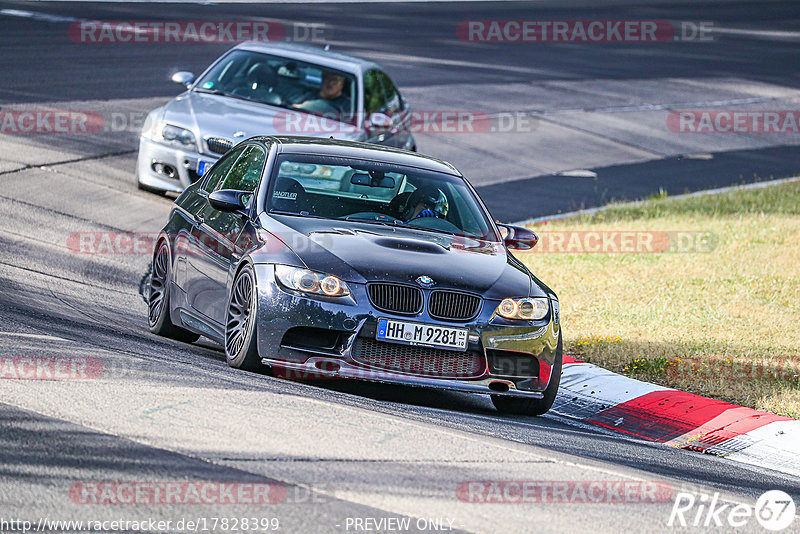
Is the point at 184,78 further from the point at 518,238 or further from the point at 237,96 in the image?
the point at 518,238

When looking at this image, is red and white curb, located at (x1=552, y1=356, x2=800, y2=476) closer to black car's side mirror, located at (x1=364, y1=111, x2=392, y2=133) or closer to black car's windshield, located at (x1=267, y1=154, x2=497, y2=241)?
black car's windshield, located at (x1=267, y1=154, x2=497, y2=241)

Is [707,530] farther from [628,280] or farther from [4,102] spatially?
[4,102]

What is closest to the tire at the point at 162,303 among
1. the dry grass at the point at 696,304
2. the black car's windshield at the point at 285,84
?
the dry grass at the point at 696,304

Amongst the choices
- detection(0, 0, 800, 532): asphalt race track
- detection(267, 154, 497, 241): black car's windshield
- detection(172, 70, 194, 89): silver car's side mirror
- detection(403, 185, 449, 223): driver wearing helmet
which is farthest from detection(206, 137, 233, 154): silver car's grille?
detection(403, 185, 449, 223): driver wearing helmet

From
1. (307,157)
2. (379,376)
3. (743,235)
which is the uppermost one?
(307,157)

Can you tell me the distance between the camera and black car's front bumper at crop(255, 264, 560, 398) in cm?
748

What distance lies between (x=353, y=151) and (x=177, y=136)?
5285 millimetres

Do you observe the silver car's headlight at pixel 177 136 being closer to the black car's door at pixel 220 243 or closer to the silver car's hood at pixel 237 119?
the silver car's hood at pixel 237 119

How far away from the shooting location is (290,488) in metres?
5.34

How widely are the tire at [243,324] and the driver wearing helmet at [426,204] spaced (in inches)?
57.3

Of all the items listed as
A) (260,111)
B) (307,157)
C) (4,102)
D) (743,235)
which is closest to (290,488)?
(307,157)

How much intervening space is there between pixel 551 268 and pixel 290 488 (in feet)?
27.3

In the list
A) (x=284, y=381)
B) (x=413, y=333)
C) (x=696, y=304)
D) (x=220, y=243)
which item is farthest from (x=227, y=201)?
(x=696, y=304)

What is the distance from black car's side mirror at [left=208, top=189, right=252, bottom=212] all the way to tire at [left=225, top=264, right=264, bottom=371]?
68cm
